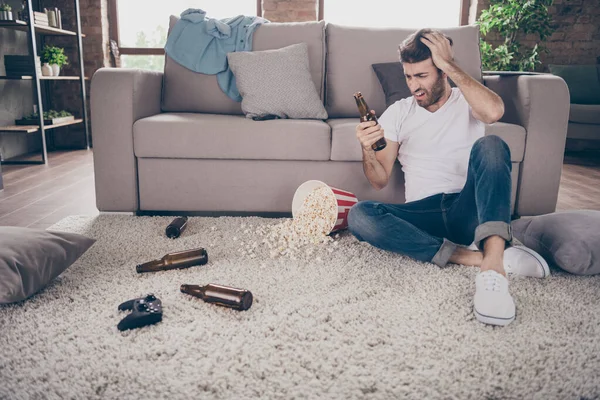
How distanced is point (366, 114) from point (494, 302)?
0.73m

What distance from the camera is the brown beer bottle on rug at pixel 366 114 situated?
1.59 m

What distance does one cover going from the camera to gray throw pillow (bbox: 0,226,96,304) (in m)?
1.34

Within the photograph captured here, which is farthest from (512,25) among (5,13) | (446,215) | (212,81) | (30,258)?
(30,258)

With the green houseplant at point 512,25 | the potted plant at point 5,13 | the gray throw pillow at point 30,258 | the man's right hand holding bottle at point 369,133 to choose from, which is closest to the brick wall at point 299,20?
the green houseplant at point 512,25

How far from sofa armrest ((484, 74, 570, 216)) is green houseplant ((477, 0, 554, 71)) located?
8.14ft

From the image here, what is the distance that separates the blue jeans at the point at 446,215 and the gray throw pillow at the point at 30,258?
0.98m

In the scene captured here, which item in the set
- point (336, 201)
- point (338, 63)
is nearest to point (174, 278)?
point (336, 201)

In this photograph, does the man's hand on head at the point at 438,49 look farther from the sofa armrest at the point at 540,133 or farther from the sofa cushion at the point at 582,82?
the sofa cushion at the point at 582,82

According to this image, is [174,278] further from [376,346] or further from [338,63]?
[338,63]

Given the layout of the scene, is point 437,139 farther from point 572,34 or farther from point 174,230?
point 572,34

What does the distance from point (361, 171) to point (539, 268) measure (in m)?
0.94

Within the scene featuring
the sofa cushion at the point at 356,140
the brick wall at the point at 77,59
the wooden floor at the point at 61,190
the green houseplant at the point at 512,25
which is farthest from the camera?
the brick wall at the point at 77,59

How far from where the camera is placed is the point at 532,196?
2320 mm

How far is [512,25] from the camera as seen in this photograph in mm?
4504
